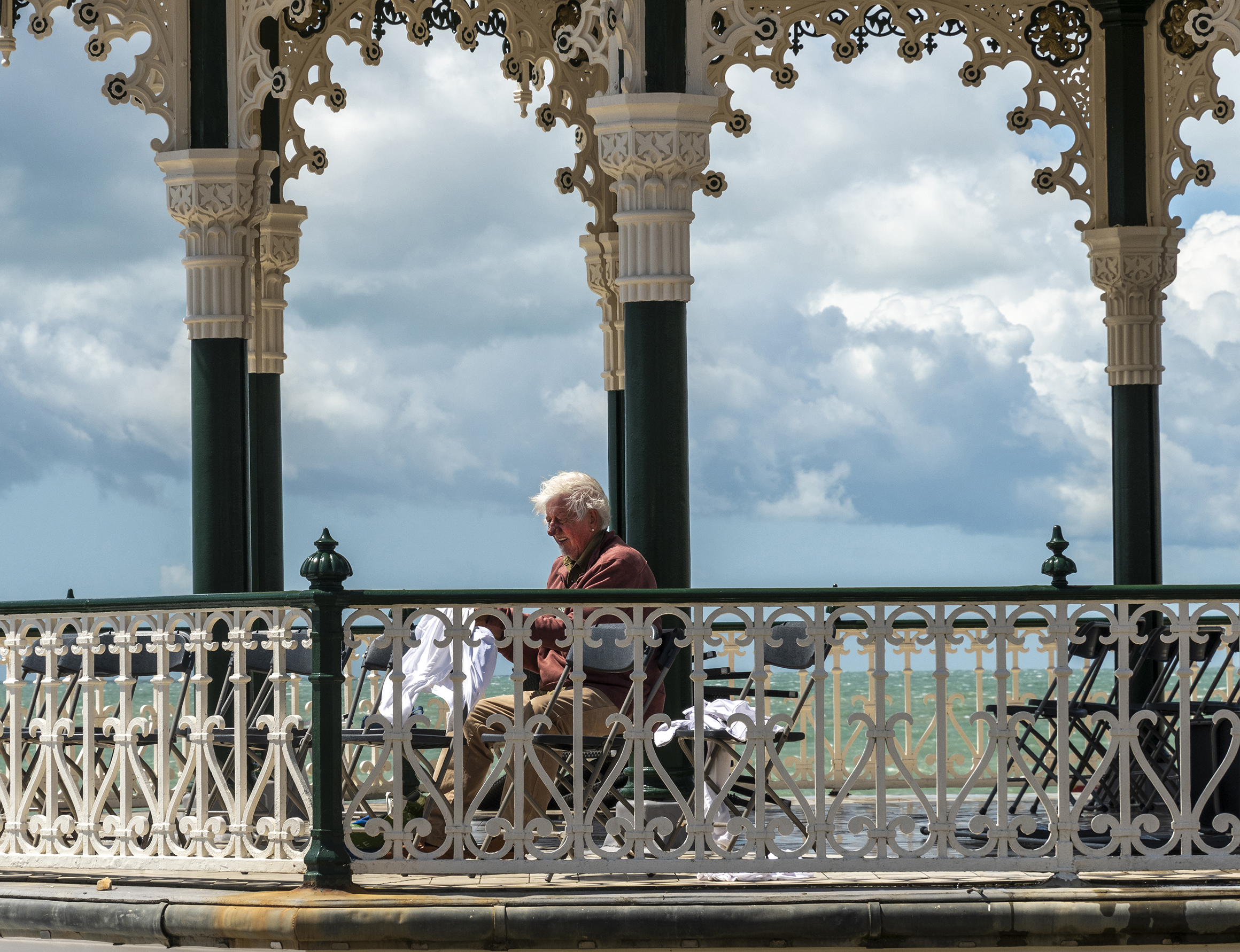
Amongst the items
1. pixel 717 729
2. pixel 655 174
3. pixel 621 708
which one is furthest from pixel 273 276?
pixel 717 729

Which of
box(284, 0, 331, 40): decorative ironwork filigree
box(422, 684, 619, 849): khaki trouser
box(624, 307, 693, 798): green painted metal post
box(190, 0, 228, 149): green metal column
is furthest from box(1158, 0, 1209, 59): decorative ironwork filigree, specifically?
box(422, 684, 619, 849): khaki trouser

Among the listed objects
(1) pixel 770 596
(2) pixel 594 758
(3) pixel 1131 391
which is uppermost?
(3) pixel 1131 391

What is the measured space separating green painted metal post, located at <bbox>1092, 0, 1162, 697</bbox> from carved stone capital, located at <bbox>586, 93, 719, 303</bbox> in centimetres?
364

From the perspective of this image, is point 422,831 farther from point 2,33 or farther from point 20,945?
point 2,33

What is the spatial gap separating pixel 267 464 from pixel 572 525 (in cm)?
386

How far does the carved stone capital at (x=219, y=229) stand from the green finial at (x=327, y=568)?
8.97ft

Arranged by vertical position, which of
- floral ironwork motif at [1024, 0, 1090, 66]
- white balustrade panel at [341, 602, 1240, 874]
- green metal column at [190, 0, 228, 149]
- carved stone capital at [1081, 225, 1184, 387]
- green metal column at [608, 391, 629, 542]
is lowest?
white balustrade panel at [341, 602, 1240, 874]

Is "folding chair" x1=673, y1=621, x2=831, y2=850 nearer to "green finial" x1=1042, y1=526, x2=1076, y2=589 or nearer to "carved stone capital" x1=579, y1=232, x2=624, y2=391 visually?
"green finial" x1=1042, y1=526, x2=1076, y2=589

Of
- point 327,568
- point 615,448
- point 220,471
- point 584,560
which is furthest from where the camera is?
point 615,448

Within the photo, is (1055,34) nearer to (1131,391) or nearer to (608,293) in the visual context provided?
(1131,391)

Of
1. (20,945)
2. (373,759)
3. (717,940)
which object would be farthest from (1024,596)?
(373,759)

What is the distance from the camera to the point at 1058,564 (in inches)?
248

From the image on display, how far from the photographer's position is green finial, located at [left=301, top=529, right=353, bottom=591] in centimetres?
600

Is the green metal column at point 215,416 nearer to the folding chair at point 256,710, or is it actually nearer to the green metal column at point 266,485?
the folding chair at point 256,710
